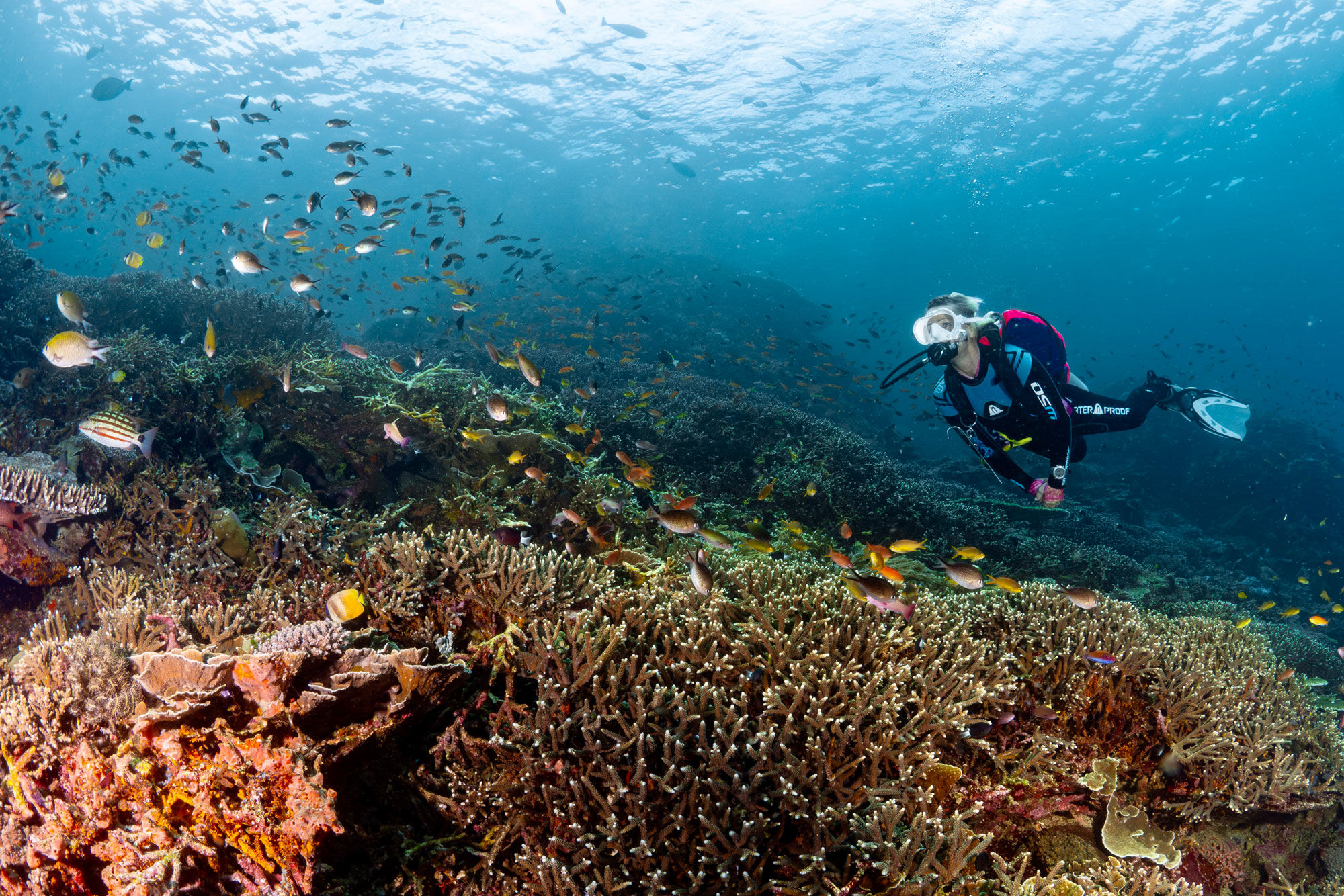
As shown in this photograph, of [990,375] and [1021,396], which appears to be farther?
[990,375]

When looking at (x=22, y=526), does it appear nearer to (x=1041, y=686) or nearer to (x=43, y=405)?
(x=43, y=405)

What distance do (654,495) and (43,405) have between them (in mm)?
8804

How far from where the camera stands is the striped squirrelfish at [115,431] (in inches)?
159

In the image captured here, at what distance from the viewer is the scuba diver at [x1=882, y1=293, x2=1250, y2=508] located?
550cm

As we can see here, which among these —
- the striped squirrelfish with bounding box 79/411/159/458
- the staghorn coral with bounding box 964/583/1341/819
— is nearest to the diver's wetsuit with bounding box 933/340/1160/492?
the staghorn coral with bounding box 964/583/1341/819

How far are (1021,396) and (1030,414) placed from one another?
0.22 m

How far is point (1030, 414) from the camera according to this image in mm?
5500

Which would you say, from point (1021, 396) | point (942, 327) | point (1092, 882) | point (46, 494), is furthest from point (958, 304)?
point (46, 494)

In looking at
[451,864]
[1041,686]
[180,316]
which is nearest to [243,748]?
[451,864]

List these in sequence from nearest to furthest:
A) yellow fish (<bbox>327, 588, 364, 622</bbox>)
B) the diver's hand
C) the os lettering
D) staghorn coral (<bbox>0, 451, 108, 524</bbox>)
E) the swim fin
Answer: yellow fish (<bbox>327, 588, 364, 622</bbox>) → staghorn coral (<bbox>0, 451, 108, 524</bbox>) → the diver's hand → the os lettering → the swim fin

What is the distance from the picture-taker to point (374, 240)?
339 inches

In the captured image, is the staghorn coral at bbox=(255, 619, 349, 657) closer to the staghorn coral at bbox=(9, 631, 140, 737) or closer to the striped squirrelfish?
the staghorn coral at bbox=(9, 631, 140, 737)

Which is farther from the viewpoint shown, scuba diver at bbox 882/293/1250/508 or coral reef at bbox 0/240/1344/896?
scuba diver at bbox 882/293/1250/508

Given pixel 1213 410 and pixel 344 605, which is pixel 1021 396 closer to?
pixel 1213 410
